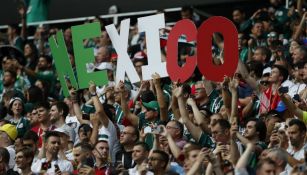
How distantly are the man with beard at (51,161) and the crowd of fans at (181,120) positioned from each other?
1 cm

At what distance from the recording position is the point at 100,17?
2145 centimetres

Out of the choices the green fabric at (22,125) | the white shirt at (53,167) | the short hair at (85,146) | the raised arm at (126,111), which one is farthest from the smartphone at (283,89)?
the green fabric at (22,125)

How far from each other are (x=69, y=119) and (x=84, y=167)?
3.21 meters

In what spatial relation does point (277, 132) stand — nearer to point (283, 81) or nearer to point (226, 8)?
point (283, 81)

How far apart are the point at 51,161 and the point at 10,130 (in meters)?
1.72

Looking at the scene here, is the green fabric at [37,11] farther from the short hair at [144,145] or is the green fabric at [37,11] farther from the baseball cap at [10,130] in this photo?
the short hair at [144,145]

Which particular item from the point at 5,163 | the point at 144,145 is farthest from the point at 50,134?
the point at 144,145

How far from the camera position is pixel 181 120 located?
567 inches

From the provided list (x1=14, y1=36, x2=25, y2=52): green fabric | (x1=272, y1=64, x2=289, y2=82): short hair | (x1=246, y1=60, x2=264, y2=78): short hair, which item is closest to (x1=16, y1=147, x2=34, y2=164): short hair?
(x1=272, y1=64, x2=289, y2=82): short hair

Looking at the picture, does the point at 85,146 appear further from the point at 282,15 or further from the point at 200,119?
the point at 282,15

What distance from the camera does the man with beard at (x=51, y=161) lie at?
44.8 feet

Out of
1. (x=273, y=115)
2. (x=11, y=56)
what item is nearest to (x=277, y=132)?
(x=273, y=115)

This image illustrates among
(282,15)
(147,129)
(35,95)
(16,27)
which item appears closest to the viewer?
(147,129)

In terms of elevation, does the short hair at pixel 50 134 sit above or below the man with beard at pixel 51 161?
above
